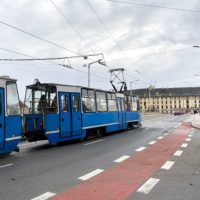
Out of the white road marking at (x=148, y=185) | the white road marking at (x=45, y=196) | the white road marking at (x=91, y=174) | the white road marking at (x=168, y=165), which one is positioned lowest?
the white road marking at (x=168, y=165)

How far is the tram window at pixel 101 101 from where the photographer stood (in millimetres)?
21594

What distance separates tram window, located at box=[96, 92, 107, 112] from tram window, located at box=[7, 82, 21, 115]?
9.18 meters

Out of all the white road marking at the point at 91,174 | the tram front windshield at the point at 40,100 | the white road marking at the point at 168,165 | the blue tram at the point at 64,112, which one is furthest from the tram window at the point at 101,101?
the white road marking at the point at 91,174

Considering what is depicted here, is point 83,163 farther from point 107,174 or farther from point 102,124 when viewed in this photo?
point 102,124

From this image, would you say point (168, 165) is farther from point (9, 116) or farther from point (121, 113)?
point (121, 113)

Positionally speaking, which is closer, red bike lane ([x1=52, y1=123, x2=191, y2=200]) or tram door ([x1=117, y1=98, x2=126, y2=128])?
red bike lane ([x1=52, y1=123, x2=191, y2=200])

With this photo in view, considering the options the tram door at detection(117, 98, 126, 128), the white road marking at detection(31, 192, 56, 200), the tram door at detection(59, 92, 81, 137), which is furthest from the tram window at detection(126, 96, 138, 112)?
the white road marking at detection(31, 192, 56, 200)

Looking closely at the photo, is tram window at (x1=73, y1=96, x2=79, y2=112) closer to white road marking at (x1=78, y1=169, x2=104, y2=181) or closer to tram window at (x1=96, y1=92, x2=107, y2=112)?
tram window at (x1=96, y1=92, x2=107, y2=112)

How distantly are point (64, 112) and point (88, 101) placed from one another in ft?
10.8

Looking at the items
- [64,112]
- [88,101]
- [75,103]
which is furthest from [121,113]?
[64,112]

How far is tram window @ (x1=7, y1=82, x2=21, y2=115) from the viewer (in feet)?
40.3

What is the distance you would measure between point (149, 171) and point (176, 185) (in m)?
1.76

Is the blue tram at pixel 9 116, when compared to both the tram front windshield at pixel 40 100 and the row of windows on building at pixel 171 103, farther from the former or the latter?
the row of windows on building at pixel 171 103

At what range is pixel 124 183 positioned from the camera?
781 centimetres
